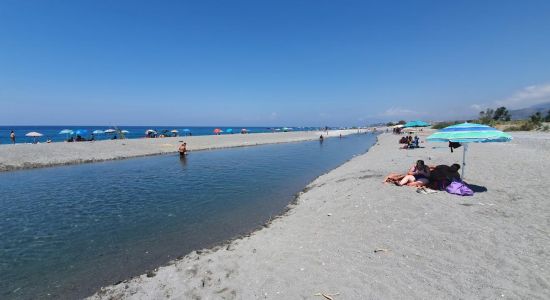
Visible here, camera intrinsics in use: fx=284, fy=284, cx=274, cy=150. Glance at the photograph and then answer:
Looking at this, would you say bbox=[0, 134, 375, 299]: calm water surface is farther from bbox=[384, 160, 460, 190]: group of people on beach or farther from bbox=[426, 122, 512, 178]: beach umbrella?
bbox=[426, 122, 512, 178]: beach umbrella

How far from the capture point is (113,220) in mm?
12344

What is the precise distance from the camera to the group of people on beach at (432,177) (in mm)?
12438

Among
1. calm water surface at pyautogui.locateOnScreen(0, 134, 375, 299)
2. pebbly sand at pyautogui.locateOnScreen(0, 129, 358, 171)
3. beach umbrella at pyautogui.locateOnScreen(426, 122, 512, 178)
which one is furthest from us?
pebbly sand at pyautogui.locateOnScreen(0, 129, 358, 171)

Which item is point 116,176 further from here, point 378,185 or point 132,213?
point 378,185

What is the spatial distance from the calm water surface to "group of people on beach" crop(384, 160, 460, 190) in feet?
19.6

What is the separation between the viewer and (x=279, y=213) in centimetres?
1281

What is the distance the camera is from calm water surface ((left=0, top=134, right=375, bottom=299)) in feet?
26.9

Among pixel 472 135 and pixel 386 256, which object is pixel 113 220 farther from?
pixel 472 135

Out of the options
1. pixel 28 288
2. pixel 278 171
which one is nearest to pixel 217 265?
pixel 28 288

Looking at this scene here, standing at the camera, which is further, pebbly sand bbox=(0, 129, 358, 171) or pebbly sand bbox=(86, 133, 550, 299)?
pebbly sand bbox=(0, 129, 358, 171)

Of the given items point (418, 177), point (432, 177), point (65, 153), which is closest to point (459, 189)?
point (432, 177)

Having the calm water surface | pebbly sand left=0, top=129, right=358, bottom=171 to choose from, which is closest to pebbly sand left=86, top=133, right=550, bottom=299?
the calm water surface

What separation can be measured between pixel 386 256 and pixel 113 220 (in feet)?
36.6

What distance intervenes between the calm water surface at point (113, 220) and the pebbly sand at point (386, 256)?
144cm
